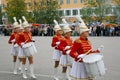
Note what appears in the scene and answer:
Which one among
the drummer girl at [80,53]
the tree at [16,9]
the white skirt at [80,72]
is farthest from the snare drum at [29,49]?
the tree at [16,9]

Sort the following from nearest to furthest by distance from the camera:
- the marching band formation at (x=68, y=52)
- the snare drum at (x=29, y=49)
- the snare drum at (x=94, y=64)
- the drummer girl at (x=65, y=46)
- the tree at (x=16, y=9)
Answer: the snare drum at (x=94, y=64)
the marching band formation at (x=68, y=52)
the drummer girl at (x=65, y=46)
the snare drum at (x=29, y=49)
the tree at (x=16, y=9)

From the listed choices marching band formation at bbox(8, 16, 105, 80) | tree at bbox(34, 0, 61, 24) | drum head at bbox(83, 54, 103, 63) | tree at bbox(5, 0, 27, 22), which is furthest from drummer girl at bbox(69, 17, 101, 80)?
tree at bbox(5, 0, 27, 22)

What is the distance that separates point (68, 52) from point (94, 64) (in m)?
2.19

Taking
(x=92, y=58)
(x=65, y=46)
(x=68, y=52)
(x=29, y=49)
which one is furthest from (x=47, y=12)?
(x=92, y=58)

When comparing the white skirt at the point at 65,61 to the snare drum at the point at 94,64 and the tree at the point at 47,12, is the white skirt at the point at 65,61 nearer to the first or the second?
the snare drum at the point at 94,64

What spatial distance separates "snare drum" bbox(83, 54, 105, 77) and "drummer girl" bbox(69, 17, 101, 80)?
1.00 feet

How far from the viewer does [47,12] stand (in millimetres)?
70125

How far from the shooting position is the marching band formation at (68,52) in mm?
8055

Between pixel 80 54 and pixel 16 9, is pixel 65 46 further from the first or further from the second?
pixel 16 9

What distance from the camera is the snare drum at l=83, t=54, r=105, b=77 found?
7.89 metres

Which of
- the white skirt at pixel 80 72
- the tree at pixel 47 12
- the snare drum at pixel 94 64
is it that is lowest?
the tree at pixel 47 12

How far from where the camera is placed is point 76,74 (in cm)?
852

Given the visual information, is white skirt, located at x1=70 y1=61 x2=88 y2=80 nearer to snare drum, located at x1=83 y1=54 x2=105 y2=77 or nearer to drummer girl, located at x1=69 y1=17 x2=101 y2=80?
drummer girl, located at x1=69 y1=17 x2=101 y2=80

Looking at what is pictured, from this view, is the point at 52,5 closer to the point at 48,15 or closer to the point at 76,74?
the point at 48,15
